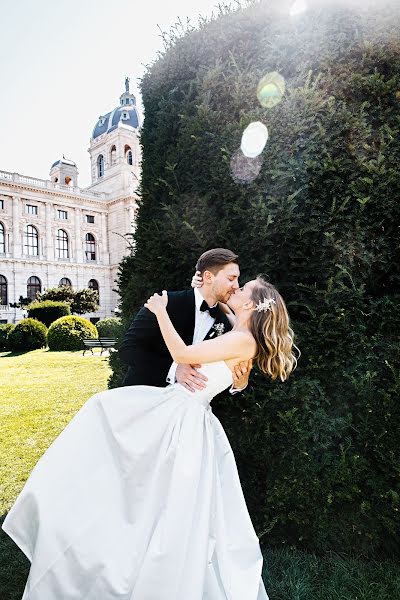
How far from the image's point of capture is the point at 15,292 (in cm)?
5184

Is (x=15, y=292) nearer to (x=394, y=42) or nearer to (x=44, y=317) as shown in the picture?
(x=44, y=317)

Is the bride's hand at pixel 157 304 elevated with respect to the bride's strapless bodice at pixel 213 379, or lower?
elevated

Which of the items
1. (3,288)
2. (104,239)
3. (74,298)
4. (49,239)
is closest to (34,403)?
(74,298)

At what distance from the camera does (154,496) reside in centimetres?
257

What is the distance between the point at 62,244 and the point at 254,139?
189 feet

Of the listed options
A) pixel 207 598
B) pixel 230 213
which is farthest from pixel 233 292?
pixel 207 598

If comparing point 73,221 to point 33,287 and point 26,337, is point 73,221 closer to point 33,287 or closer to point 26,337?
point 33,287

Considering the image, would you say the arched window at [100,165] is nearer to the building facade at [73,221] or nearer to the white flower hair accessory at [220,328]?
the building facade at [73,221]

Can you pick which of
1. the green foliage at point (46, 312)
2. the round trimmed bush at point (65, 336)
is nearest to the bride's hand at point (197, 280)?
the round trimmed bush at point (65, 336)

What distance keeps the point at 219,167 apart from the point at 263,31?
1.24m

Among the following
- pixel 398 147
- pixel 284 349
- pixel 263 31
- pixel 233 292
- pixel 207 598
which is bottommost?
pixel 207 598

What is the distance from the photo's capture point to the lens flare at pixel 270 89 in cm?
339

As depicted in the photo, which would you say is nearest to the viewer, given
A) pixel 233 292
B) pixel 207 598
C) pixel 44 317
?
pixel 207 598

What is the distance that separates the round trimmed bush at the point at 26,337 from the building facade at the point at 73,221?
26.6 metres
